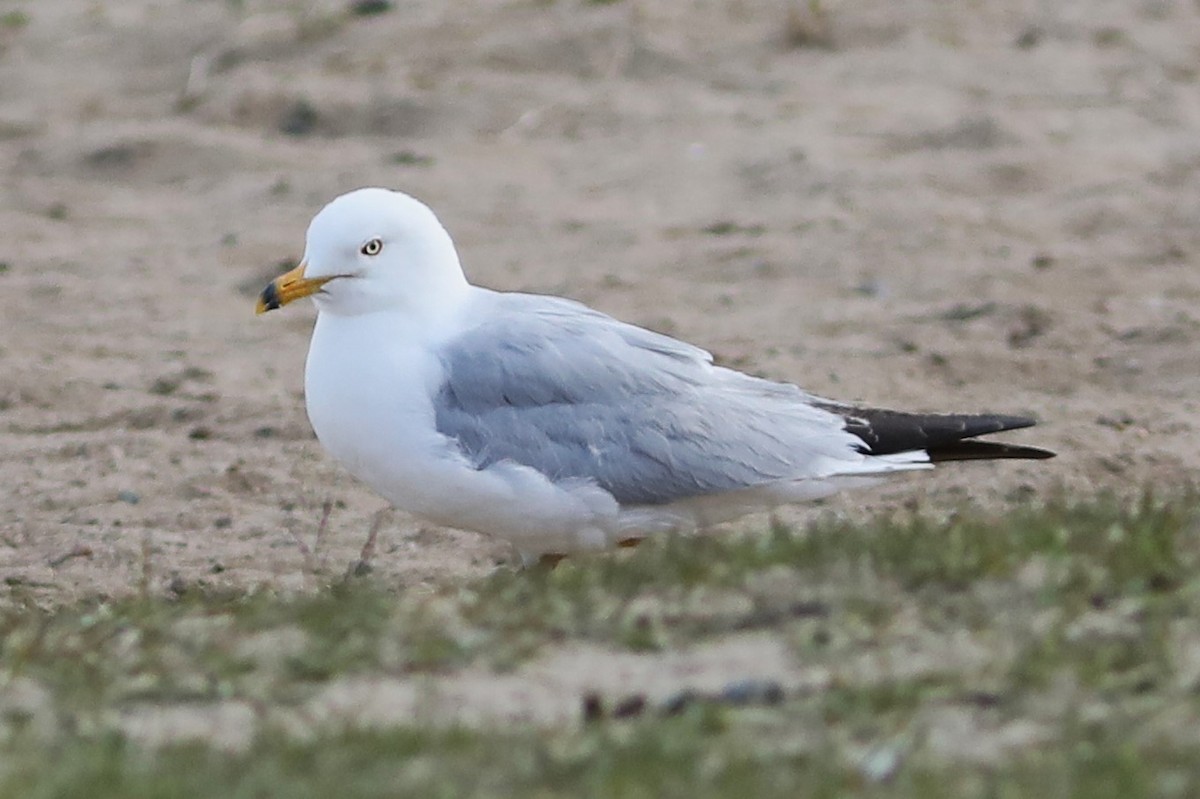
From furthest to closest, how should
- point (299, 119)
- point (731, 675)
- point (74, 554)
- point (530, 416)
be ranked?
point (299, 119) < point (74, 554) < point (530, 416) < point (731, 675)

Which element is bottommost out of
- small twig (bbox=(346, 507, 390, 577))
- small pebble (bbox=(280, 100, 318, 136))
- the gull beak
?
small pebble (bbox=(280, 100, 318, 136))

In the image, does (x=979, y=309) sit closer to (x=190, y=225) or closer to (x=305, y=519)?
(x=305, y=519)

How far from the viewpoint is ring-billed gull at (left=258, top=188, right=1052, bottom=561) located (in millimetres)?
5902

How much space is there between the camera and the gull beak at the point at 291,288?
20.4 ft

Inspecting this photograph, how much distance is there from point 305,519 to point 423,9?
645 cm

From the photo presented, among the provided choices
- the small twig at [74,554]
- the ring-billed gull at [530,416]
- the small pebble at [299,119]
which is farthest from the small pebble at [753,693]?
the small pebble at [299,119]

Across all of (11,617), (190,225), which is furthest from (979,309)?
(11,617)

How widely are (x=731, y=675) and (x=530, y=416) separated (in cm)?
176

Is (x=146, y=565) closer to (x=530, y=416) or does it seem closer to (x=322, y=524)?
(x=322, y=524)

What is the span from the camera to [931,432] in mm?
6418

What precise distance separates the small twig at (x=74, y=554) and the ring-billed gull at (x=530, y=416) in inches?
52.2

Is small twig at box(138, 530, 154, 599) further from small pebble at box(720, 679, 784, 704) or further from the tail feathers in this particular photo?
the tail feathers

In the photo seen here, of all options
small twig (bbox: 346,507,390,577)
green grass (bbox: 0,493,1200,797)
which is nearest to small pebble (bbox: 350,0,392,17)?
small twig (bbox: 346,507,390,577)

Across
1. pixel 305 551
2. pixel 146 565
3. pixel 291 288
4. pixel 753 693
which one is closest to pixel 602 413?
pixel 291 288
